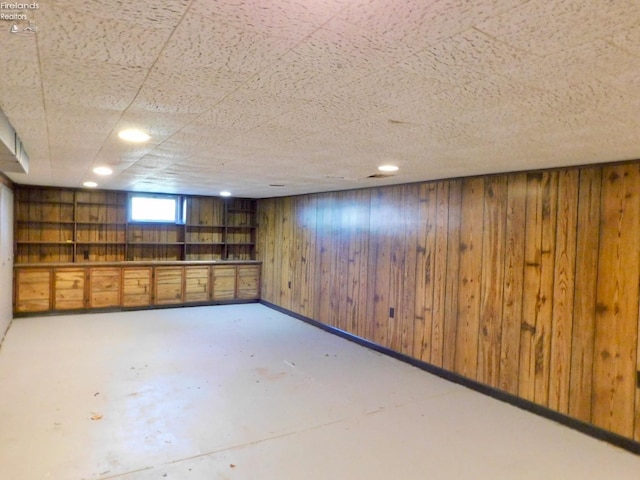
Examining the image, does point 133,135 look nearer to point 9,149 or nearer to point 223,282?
point 9,149

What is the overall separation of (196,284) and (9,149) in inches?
200

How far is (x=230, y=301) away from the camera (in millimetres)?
7602

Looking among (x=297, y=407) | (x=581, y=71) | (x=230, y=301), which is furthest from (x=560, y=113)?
(x=230, y=301)

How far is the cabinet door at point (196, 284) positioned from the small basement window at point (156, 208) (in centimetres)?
100

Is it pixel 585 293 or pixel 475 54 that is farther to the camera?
pixel 585 293

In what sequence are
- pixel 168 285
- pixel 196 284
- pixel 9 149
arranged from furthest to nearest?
pixel 196 284, pixel 168 285, pixel 9 149

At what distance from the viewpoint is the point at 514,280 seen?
11.5ft

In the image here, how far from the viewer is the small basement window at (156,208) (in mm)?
7184

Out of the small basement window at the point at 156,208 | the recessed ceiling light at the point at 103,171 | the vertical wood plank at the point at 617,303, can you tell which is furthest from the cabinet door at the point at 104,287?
the vertical wood plank at the point at 617,303

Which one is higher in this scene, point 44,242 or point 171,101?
point 171,101

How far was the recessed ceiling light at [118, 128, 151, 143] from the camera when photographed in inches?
93.4

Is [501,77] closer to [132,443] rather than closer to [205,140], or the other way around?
[205,140]

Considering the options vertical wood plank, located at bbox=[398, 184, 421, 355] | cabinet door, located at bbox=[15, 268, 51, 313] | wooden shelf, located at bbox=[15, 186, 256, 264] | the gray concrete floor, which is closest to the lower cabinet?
cabinet door, located at bbox=[15, 268, 51, 313]
